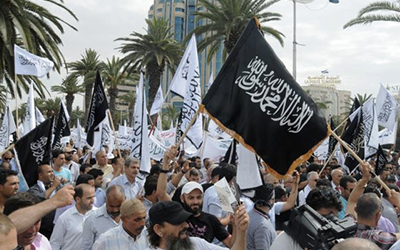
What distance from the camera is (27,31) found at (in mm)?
16000

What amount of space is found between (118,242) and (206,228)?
94 centimetres

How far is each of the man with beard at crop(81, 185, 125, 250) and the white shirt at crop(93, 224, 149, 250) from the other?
0.61m

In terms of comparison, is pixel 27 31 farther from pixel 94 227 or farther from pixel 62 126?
pixel 94 227

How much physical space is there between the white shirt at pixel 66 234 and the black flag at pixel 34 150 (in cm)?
205

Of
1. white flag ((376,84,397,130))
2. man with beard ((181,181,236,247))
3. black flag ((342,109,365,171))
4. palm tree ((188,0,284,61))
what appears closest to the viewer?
man with beard ((181,181,236,247))

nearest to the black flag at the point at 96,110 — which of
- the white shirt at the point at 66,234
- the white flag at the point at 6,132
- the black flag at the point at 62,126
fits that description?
the black flag at the point at 62,126

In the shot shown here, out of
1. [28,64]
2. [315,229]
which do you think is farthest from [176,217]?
[28,64]

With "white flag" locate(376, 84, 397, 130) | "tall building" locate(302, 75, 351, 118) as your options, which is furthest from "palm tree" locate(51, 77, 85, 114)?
"tall building" locate(302, 75, 351, 118)

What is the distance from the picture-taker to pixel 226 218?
516 centimetres

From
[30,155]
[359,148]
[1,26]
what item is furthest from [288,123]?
[1,26]

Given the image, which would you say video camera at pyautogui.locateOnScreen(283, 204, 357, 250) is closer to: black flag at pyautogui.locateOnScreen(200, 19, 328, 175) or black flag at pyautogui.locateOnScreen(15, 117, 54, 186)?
black flag at pyautogui.locateOnScreen(200, 19, 328, 175)

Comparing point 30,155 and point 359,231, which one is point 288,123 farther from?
→ point 30,155

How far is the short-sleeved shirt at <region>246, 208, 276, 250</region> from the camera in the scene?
428 cm

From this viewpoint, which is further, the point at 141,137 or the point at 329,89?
the point at 329,89
